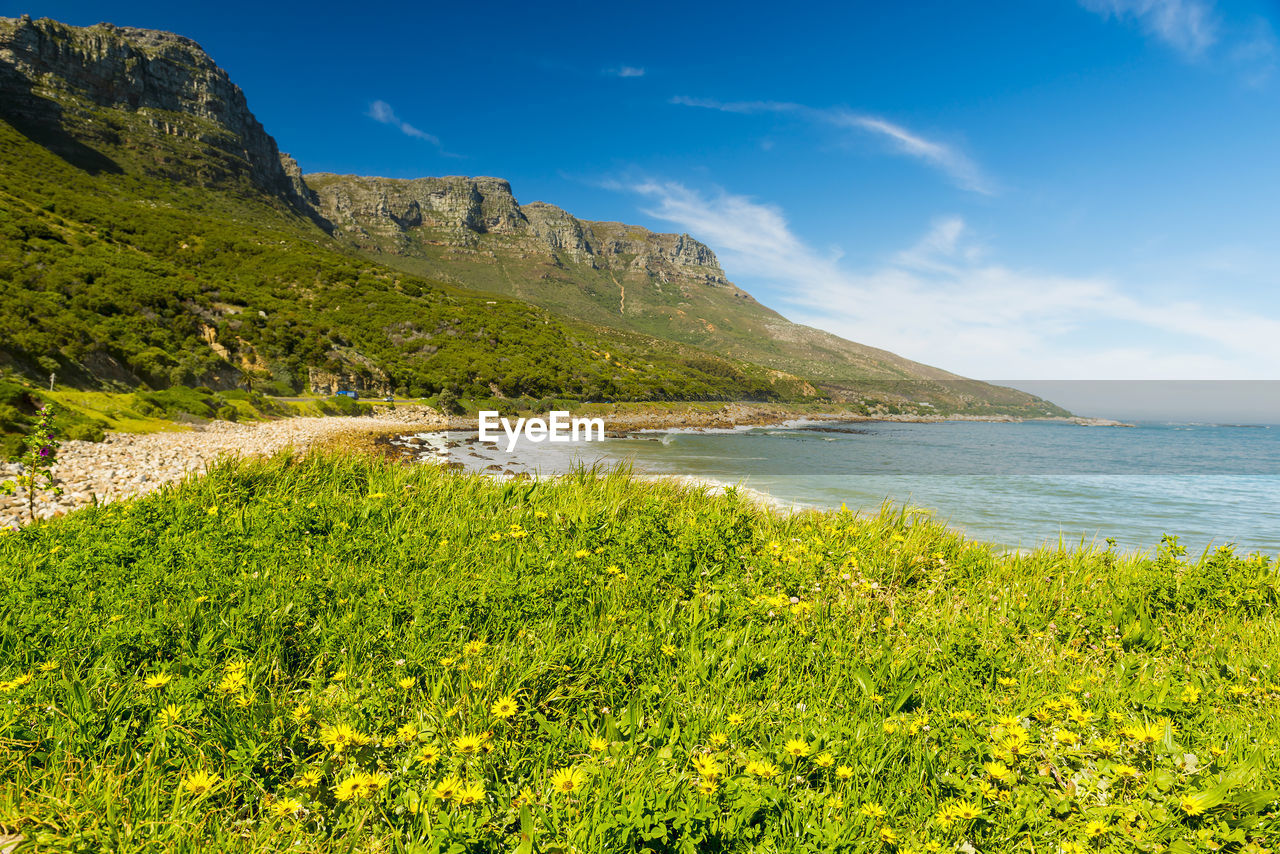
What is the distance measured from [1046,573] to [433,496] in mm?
6658

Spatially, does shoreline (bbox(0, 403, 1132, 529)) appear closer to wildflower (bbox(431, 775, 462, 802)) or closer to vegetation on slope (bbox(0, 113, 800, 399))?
wildflower (bbox(431, 775, 462, 802))

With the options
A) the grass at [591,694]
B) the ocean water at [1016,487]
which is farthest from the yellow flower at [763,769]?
the ocean water at [1016,487]

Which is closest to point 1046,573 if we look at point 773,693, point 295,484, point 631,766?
point 773,693

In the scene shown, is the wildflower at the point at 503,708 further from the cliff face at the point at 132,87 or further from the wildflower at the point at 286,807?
the cliff face at the point at 132,87

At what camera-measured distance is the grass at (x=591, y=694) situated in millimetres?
1918

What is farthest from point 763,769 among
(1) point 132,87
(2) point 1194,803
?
(1) point 132,87

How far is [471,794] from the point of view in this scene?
1.74 meters

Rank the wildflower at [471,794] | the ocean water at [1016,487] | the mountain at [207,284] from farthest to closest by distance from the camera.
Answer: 1. the mountain at [207,284]
2. the ocean water at [1016,487]
3. the wildflower at [471,794]

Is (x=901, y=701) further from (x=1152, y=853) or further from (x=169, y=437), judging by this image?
(x=169, y=437)

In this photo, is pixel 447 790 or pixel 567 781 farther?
pixel 567 781

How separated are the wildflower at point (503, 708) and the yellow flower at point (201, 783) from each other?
3.25 feet

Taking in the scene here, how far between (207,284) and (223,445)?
40.6 metres

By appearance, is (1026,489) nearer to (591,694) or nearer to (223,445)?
(591,694)

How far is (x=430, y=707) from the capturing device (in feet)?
8.32
